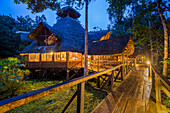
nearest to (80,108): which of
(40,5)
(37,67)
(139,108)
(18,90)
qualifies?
(139,108)

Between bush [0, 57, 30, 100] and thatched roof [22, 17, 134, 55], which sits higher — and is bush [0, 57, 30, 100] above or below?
below

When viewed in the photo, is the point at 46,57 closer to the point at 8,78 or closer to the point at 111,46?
the point at 8,78

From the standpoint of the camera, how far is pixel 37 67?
11.6 m

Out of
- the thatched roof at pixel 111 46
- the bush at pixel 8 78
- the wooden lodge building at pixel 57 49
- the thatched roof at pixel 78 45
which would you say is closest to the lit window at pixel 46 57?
the wooden lodge building at pixel 57 49

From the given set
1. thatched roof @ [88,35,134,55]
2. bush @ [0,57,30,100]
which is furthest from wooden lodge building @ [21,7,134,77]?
bush @ [0,57,30,100]

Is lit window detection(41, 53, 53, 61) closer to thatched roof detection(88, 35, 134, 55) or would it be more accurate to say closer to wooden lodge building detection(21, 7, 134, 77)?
wooden lodge building detection(21, 7, 134, 77)

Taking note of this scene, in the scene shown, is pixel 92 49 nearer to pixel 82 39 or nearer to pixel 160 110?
pixel 82 39

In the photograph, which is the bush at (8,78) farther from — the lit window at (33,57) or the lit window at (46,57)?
A: the lit window at (33,57)

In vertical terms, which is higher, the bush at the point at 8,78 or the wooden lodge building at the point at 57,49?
the wooden lodge building at the point at 57,49

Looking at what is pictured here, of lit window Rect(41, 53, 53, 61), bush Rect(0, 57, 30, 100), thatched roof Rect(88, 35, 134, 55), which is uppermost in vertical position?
thatched roof Rect(88, 35, 134, 55)

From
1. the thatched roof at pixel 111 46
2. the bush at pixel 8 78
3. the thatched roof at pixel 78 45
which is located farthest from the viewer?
the thatched roof at pixel 78 45

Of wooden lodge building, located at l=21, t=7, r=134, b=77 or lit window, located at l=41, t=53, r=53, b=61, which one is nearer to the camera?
wooden lodge building, located at l=21, t=7, r=134, b=77

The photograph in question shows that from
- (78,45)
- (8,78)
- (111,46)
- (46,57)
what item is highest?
(78,45)

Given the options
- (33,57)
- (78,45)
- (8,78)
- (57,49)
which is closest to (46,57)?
(33,57)
